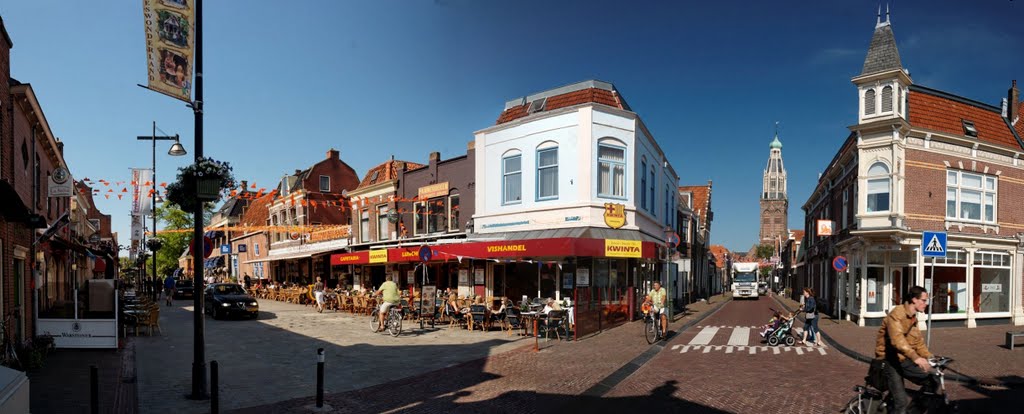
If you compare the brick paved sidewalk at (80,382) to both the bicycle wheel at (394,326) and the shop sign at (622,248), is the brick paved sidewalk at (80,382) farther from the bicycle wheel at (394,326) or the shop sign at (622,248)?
the shop sign at (622,248)

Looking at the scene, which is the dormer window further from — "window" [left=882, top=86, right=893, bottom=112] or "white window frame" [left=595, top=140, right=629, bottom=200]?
"white window frame" [left=595, top=140, right=629, bottom=200]

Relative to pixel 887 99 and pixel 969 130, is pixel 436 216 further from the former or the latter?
pixel 969 130

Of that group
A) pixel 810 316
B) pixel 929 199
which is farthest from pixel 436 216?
pixel 929 199

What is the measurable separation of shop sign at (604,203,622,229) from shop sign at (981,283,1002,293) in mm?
13448

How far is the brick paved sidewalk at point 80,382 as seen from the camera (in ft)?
27.9

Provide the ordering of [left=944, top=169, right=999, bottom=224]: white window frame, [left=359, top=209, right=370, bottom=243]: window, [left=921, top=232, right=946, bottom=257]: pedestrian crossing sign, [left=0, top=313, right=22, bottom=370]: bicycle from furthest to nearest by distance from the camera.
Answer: [left=359, top=209, right=370, bottom=243]: window < [left=944, top=169, right=999, bottom=224]: white window frame < [left=921, top=232, right=946, bottom=257]: pedestrian crossing sign < [left=0, top=313, right=22, bottom=370]: bicycle

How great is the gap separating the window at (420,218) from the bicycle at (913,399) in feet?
66.0

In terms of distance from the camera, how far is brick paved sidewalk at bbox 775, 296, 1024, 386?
1111 cm

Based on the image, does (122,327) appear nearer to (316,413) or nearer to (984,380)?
(316,413)

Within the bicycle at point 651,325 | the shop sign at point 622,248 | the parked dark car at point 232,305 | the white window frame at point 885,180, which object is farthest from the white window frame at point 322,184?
the white window frame at point 885,180

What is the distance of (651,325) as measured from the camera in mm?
15477

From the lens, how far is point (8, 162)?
1207 centimetres

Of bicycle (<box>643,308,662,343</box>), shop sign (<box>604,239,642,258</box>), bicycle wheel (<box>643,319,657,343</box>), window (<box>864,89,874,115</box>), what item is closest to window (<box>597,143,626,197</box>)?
shop sign (<box>604,239,642,258</box>)

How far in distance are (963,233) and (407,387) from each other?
2018 cm
